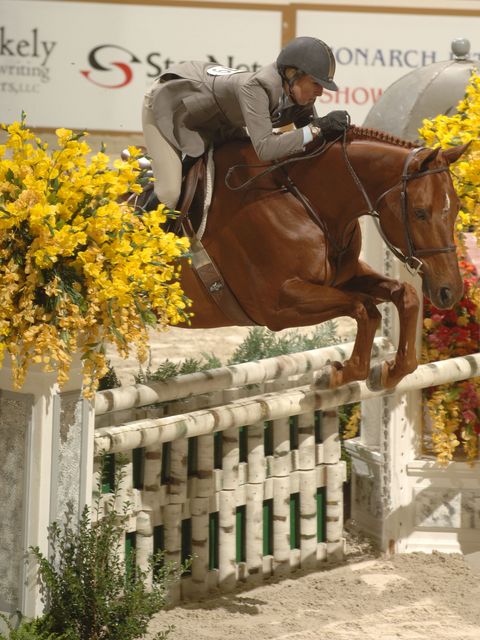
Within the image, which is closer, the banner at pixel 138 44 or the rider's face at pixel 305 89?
the rider's face at pixel 305 89

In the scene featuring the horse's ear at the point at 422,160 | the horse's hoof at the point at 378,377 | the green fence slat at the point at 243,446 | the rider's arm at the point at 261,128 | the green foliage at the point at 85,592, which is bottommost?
the green foliage at the point at 85,592

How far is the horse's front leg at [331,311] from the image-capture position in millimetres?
4324

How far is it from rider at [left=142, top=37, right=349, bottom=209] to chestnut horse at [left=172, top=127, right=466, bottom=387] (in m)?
0.12

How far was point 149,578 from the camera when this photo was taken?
4473mm

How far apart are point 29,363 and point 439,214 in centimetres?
147

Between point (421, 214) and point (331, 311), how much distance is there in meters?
0.44

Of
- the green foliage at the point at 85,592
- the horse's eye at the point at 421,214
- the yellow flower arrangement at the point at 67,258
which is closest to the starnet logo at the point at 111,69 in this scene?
the horse's eye at the point at 421,214

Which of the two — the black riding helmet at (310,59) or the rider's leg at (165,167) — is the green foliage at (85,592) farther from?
the black riding helmet at (310,59)

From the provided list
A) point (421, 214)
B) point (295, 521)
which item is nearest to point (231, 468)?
point (295, 521)

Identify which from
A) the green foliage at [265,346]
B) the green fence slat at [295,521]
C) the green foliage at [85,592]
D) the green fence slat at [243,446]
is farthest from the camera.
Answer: the green foliage at [265,346]

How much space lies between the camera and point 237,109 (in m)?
4.37

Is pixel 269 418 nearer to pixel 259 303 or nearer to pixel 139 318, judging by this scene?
pixel 259 303

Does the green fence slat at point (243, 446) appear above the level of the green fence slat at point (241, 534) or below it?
above

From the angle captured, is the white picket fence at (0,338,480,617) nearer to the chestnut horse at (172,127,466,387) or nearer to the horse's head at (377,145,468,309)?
the chestnut horse at (172,127,466,387)
